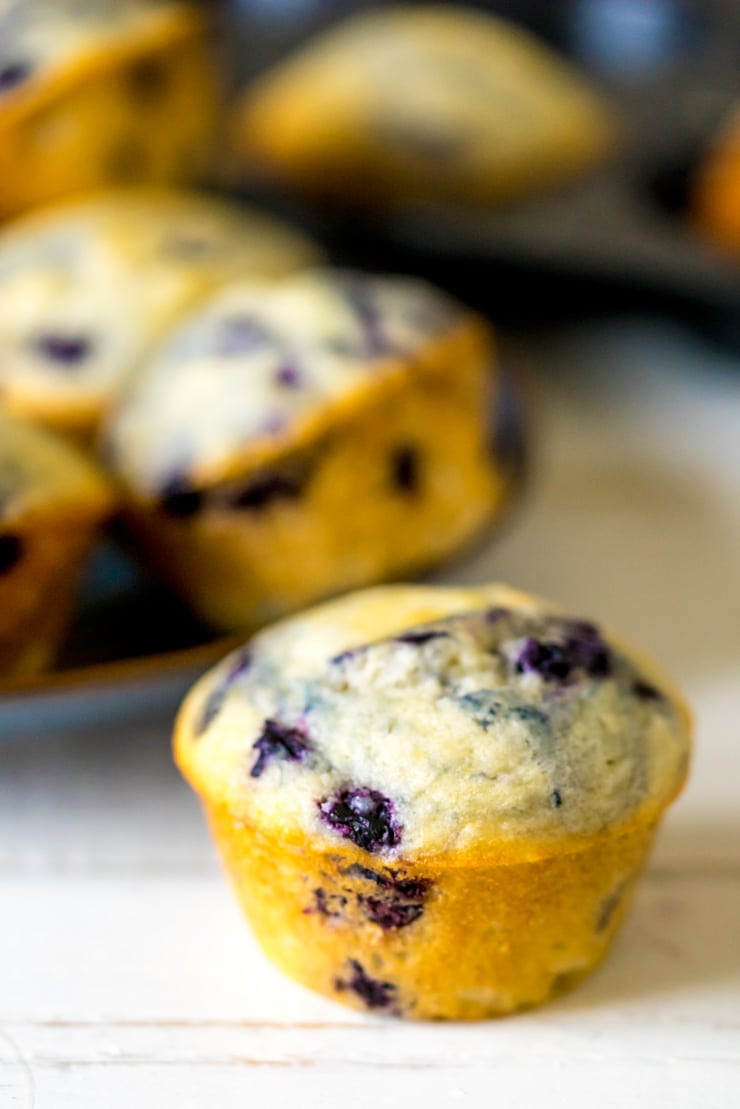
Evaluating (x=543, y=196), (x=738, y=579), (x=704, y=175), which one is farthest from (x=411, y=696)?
(x=704, y=175)

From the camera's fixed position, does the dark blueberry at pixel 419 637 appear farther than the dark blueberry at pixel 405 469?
No

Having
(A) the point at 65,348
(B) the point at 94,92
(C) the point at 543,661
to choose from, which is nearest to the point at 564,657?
(C) the point at 543,661

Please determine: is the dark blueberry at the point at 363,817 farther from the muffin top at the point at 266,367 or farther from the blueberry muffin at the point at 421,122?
the blueberry muffin at the point at 421,122

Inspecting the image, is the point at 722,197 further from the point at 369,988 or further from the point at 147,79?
the point at 369,988

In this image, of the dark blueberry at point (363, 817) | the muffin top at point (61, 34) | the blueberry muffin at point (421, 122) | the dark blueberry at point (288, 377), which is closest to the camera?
the dark blueberry at point (363, 817)

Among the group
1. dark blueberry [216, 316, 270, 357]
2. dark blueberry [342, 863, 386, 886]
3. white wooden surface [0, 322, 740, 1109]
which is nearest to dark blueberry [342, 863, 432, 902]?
dark blueberry [342, 863, 386, 886]

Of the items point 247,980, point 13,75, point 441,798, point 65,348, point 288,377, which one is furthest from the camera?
point 13,75

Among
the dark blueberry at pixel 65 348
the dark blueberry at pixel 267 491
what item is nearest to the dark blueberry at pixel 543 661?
the dark blueberry at pixel 267 491
